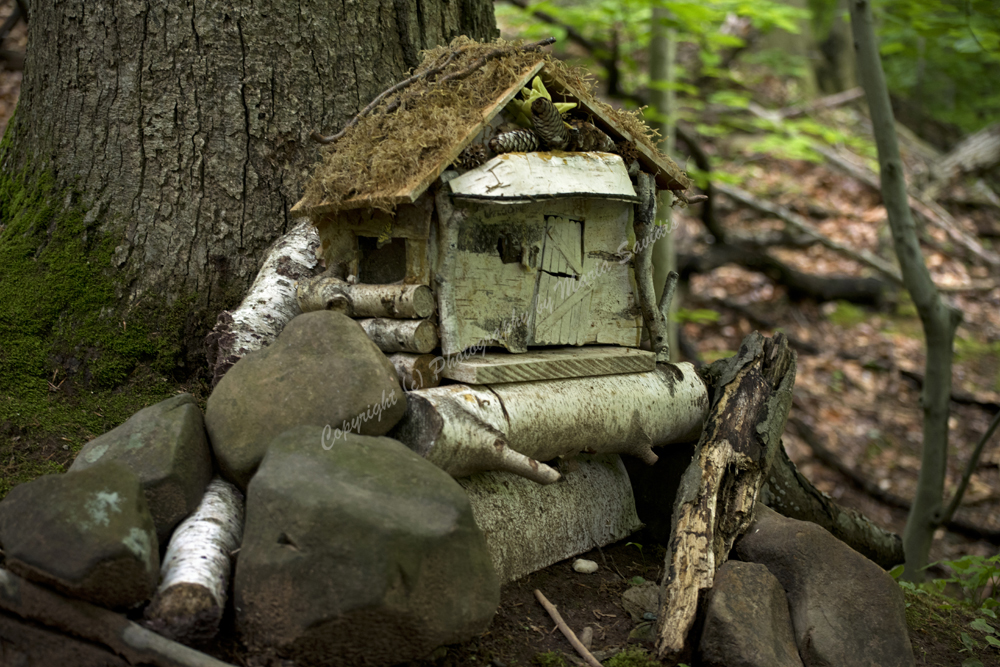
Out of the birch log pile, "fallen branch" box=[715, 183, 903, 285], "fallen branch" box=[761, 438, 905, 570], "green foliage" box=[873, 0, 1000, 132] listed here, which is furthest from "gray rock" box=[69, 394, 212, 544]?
"green foliage" box=[873, 0, 1000, 132]

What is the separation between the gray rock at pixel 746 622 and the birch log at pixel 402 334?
153 cm

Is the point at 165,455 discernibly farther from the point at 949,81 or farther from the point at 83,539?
the point at 949,81

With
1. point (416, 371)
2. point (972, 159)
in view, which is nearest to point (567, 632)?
point (416, 371)

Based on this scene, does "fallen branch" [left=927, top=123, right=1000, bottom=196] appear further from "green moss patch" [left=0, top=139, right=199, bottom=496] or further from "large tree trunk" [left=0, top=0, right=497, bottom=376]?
"green moss patch" [left=0, top=139, right=199, bottom=496]

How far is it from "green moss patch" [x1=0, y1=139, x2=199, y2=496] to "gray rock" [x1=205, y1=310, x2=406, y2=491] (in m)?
0.81

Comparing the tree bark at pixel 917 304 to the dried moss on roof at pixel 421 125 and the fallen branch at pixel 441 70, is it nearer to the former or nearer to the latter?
the dried moss on roof at pixel 421 125

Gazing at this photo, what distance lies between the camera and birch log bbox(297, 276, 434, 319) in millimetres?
3086

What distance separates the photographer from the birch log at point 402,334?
10.2ft

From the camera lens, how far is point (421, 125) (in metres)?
3.20

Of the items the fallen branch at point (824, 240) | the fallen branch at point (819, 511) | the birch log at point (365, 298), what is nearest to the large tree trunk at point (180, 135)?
the birch log at point (365, 298)

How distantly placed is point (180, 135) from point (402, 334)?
1.59 meters

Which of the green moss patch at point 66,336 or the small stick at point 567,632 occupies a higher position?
the green moss patch at point 66,336

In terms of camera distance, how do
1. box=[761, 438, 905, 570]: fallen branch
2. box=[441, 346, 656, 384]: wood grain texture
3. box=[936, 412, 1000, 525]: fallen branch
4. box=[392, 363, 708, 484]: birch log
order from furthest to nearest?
1. box=[936, 412, 1000, 525]: fallen branch
2. box=[761, 438, 905, 570]: fallen branch
3. box=[441, 346, 656, 384]: wood grain texture
4. box=[392, 363, 708, 484]: birch log

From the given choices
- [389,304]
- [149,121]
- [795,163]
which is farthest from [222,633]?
[795,163]
